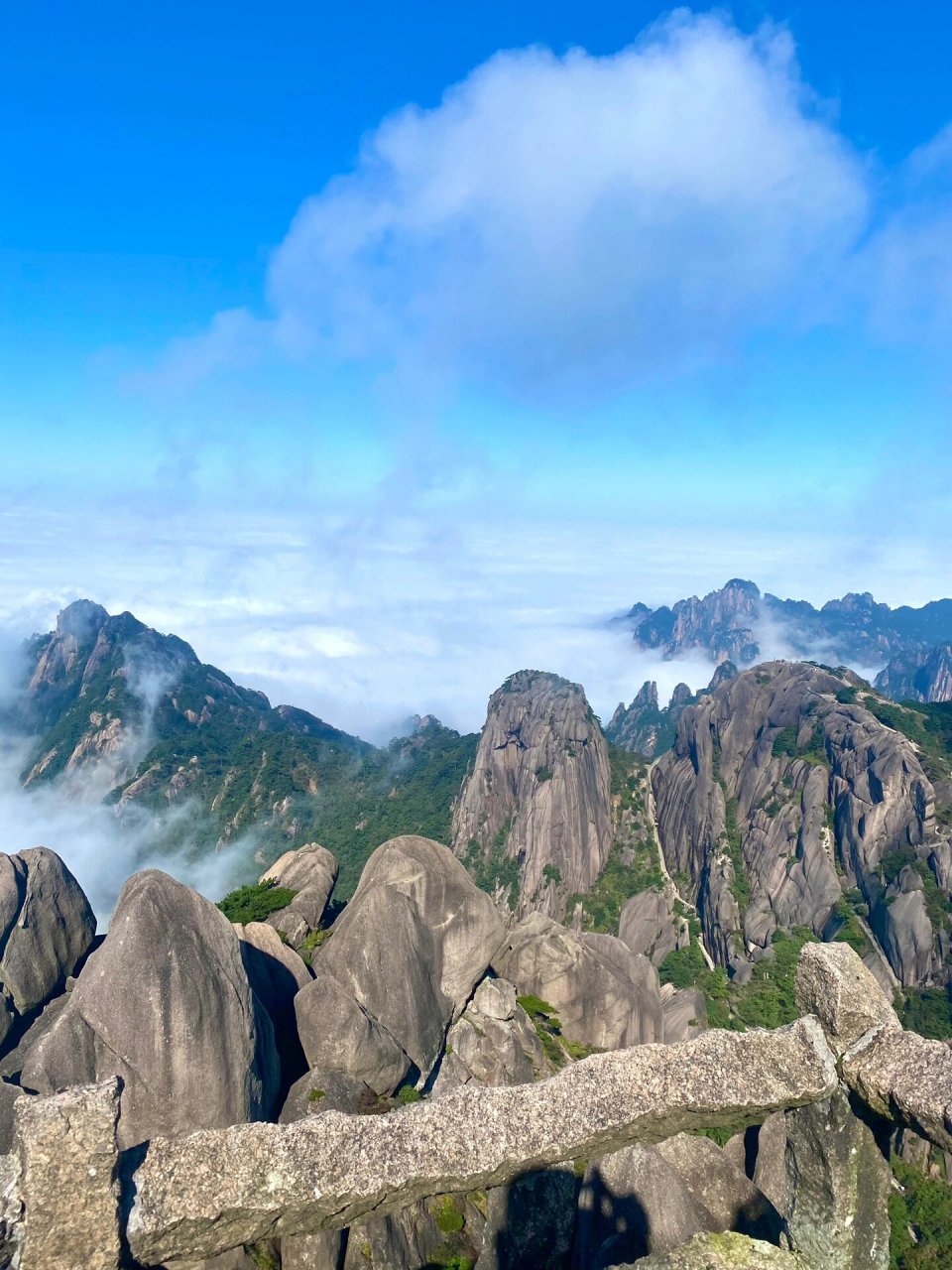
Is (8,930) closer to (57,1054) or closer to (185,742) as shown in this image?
(57,1054)

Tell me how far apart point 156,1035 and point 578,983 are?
18171 mm

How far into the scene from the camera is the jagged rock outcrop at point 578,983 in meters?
28.7

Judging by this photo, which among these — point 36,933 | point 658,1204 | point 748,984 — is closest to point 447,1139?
point 658,1204

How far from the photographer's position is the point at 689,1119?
40.8 ft

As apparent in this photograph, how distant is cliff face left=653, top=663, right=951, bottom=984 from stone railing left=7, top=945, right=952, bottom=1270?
2571 inches

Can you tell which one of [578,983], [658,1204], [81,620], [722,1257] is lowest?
[578,983]

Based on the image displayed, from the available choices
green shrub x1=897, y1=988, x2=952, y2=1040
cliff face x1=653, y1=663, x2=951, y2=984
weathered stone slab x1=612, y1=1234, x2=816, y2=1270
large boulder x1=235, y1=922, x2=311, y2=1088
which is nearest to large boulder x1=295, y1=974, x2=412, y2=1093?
large boulder x1=235, y1=922, x2=311, y2=1088

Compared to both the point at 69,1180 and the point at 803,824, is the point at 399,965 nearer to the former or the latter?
the point at 69,1180

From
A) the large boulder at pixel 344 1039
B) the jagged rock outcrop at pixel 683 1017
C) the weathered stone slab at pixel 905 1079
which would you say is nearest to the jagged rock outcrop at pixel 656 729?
the jagged rock outcrop at pixel 683 1017

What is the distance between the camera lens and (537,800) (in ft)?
319

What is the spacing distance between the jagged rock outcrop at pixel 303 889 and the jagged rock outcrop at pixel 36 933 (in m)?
6.87

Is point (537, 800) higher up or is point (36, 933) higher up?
point (36, 933)

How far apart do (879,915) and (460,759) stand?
247 ft

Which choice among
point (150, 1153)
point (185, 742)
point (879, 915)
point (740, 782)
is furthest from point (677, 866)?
point (185, 742)
